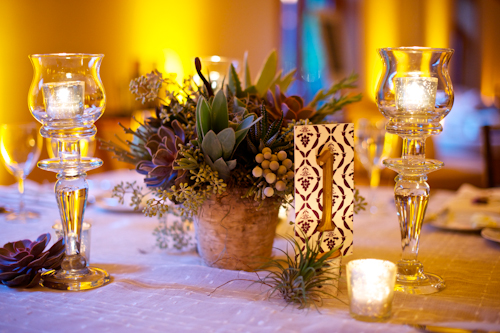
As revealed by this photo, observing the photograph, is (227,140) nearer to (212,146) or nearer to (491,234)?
(212,146)

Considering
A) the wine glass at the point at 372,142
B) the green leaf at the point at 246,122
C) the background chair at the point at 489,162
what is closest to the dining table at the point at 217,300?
the green leaf at the point at 246,122

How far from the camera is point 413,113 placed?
0.71m

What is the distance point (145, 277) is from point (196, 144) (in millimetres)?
239

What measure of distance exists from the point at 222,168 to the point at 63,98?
0.85 feet

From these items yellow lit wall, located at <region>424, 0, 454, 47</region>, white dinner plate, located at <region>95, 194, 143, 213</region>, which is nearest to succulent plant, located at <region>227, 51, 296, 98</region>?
white dinner plate, located at <region>95, 194, 143, 213</region>

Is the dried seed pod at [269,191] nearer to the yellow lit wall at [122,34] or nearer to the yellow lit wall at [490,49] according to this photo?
the yellow lit wall at [122,34]

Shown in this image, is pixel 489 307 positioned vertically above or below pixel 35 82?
below

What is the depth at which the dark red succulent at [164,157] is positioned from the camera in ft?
2.46

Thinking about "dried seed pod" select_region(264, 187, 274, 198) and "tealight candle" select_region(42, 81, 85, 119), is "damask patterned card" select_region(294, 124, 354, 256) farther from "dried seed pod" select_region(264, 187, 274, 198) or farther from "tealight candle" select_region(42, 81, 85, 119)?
"tealight candle" select_region(42, 81, 85, 119)

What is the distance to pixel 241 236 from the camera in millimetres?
795

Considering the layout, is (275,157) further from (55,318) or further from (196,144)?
(55,318)

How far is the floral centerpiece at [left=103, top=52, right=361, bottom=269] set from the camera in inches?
28.1

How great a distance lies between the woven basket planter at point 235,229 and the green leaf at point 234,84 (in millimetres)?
221

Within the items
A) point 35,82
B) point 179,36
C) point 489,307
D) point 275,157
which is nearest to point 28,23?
point 179,36
